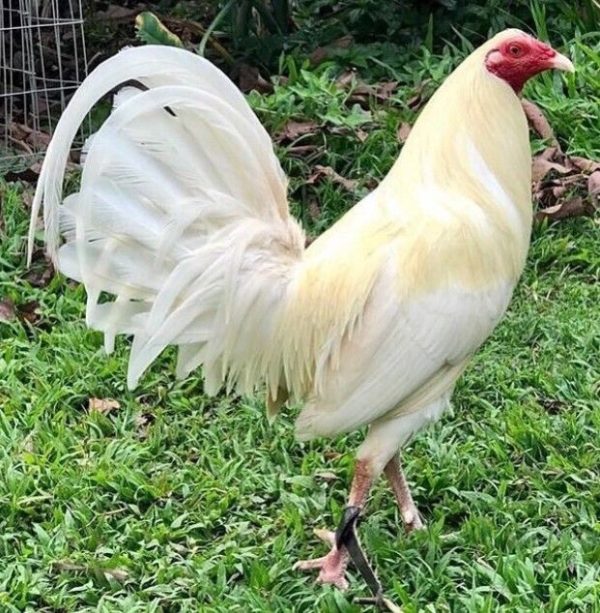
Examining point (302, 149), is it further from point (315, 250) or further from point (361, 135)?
point (315, 250)

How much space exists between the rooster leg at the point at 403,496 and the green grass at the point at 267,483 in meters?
0.07

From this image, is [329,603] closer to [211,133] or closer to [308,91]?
[211,133]

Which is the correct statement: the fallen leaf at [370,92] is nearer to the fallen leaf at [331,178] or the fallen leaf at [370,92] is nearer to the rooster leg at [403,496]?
the fallen leaf at [331,178]

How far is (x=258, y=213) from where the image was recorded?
339 cm

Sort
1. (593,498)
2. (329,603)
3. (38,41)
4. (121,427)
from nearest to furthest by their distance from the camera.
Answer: (329,603), (593,498), (121,427), (38,41)

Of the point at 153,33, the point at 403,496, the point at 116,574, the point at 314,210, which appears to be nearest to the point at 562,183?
the point at 314,210

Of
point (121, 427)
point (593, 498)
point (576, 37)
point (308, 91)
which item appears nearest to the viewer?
point (593, 498)

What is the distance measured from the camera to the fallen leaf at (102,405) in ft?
15.1

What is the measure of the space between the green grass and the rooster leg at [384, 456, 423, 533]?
68 millimetres

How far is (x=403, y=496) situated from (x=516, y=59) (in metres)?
1.53

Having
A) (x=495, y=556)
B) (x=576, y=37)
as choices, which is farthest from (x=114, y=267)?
(x=576, y=37)

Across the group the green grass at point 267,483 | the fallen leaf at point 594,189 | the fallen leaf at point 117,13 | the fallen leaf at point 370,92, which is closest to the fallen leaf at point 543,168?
the fallen leaf at point 594,189

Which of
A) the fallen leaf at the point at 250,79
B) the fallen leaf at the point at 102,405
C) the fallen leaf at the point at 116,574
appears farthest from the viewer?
the fallen leaf at the point at 250,79

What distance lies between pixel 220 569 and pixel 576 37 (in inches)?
177
